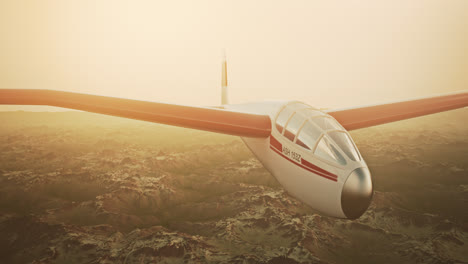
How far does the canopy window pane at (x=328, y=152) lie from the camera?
6.57m

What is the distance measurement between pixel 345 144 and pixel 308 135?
1.13 metres

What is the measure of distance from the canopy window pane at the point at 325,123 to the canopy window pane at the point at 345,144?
0.27 meters

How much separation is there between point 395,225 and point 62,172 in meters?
46.0

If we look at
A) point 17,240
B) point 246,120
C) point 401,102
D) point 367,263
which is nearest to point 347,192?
point 246,120

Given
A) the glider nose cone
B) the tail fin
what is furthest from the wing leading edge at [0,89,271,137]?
the tail fin

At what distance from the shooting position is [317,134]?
720 cm

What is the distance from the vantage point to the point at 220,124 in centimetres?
1041

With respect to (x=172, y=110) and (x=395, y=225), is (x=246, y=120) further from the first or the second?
(x=395, y=225)

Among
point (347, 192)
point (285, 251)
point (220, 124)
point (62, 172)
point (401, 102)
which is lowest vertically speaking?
point (62, 172)

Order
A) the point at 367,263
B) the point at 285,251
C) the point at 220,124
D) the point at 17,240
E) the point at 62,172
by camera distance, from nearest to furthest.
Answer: the point at 220,124 → the point at 285,251 → the point at 367,263 → the point at 17,240 → the point at 62,172

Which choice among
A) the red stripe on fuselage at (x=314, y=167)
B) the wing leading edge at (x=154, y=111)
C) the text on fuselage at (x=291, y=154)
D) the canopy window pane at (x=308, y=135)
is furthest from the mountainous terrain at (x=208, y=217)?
the canopy window pane at (x=308, y=135)

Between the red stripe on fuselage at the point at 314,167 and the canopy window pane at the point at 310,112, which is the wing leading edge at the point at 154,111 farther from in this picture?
the red stripe on fuselage at the point at 314,167

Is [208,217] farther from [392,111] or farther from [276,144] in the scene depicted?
[392,111]

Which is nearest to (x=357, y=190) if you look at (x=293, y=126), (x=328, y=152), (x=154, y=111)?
(x=328, y=152)
